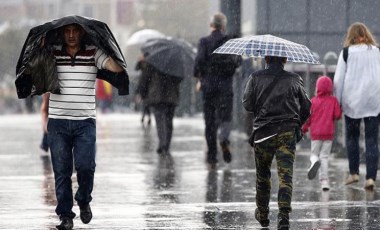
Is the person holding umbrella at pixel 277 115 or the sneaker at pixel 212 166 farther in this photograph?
the sneaker at pixel 212 166

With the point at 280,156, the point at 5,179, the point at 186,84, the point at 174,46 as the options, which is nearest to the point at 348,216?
the point at 280,156

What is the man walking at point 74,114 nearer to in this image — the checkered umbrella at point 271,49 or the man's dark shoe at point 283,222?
the checkered umbrella at point 271,49

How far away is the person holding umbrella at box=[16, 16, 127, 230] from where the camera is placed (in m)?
10.2

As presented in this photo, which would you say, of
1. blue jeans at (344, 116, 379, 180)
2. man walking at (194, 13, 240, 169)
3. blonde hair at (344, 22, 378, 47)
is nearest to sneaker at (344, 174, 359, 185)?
blue jeans at (344, 116, 379, 180)

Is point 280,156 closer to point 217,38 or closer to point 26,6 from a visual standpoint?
point 217,38

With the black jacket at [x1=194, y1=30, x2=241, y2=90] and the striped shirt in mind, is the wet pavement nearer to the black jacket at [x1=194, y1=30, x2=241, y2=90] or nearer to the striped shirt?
the striped shirt

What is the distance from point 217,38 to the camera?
53.6 ft

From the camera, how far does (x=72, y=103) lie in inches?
403

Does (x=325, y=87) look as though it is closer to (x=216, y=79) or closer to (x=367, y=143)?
(x=367, y=143)

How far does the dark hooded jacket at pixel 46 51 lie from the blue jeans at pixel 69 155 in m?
0.33

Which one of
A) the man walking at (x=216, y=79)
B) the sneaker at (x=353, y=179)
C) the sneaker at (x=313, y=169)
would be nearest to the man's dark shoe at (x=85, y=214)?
the sneaker at (x=313, y=169)

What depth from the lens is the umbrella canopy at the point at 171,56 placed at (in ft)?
61.0

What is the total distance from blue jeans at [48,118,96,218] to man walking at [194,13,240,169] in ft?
19.6

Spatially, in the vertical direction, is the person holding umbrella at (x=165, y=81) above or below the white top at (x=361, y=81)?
below
